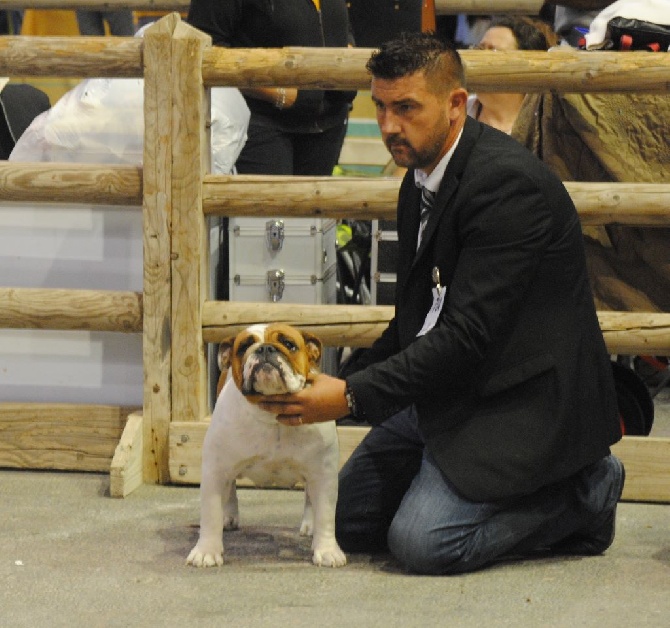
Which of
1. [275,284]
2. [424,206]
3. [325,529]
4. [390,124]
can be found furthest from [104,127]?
[325,529]

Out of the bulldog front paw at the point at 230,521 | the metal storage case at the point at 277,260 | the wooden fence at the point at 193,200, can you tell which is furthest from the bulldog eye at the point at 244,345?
the metal storage case at the point at 277,260

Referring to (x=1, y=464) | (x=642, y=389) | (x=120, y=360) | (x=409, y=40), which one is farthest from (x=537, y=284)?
(x=1, y=464)

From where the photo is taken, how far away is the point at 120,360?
15.6ft

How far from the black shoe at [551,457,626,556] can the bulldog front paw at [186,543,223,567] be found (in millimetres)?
990

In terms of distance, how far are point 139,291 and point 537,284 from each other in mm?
1721

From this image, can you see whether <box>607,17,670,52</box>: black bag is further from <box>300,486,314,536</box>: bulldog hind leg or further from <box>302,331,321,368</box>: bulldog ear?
<box>300,486,314,536</box>: bulldog hind leg

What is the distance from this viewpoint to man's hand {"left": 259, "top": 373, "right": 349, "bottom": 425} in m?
3.39

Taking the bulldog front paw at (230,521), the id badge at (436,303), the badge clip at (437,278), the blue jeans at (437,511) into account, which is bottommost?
the bulldog front paw at (230,521)

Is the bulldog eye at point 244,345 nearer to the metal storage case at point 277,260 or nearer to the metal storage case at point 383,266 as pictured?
the metal storage case at point 277,260

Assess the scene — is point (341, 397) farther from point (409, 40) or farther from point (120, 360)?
point (120, 360)

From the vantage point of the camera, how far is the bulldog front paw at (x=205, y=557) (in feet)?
11.9

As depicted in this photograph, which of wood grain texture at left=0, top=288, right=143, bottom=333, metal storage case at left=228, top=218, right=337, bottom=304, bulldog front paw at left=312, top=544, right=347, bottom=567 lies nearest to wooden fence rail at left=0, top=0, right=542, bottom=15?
metal storage case at left=228, top=218, right=337, bottom=304

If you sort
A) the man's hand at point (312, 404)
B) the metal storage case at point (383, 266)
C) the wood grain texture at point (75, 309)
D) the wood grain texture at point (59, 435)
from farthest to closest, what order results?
the metal storage case at point (383, 266) → the wood grain texture at point (59, 435) → the wood grain texture at point (75, 309) → the man's hand at point (312, 404)

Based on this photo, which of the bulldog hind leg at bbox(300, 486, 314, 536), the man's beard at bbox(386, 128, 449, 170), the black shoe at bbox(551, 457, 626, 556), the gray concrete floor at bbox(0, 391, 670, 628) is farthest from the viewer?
the bulldog hind leg at bbox(300, 486, 314, 536)
